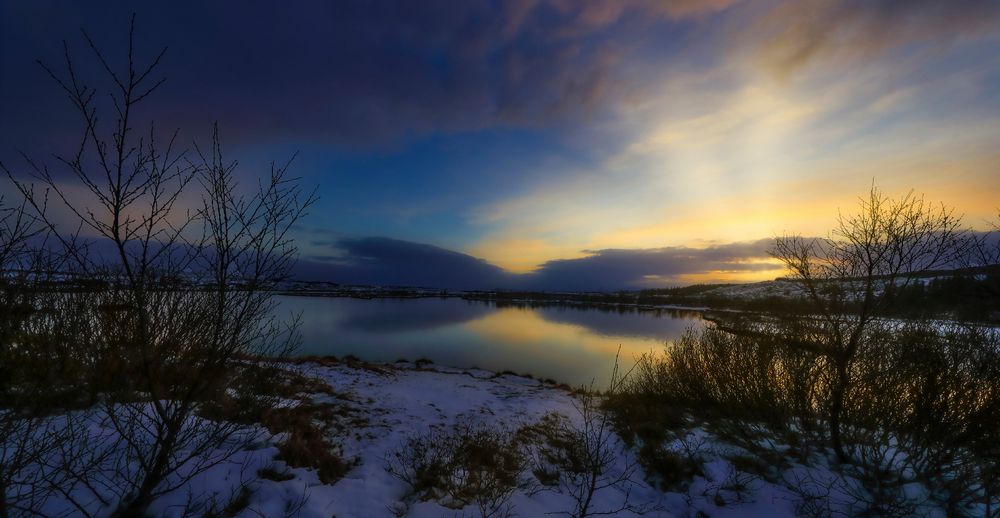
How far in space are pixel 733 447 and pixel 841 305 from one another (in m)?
4.07

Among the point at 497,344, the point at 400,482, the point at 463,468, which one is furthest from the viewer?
the point at 497,344

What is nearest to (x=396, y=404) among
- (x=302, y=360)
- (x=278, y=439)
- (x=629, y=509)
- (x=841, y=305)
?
(x=278, y=439)

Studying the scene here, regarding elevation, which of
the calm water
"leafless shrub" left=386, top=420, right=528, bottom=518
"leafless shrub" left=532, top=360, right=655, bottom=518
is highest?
"leafless shrub" left=386, top=420, right=528, bottom=518

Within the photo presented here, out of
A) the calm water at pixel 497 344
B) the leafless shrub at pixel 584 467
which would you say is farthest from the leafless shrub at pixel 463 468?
the calm water at pixel 497 344

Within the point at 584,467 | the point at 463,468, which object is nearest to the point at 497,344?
the point at 584,467

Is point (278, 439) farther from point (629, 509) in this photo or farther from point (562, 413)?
point (562, 413)

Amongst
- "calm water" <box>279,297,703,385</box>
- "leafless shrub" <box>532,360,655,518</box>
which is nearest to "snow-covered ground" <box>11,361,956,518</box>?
"leafless shrub" <box>532,360,655,518</box>

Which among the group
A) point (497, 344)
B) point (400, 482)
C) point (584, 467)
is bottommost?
point (497, 344)

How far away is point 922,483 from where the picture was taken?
21.5ft

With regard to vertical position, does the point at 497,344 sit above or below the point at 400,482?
below

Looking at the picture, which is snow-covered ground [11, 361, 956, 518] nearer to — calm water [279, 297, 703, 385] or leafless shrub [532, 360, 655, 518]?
leafless shrub [532, 360, 655, 518]

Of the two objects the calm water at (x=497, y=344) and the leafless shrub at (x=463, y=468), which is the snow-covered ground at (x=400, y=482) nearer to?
the leafless shrub at (x=463, y=468)

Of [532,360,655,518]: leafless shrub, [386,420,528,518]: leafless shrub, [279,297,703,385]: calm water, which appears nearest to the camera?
[386,420,528,518]: leafless shrub

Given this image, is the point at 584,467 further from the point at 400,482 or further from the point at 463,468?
the point at 400,482
